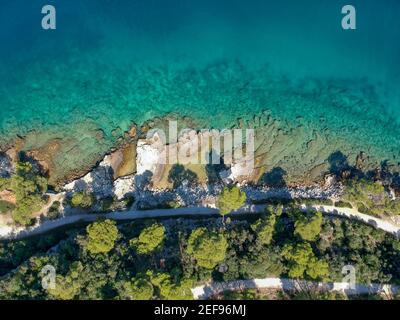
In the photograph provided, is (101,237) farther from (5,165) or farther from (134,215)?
(5,165)

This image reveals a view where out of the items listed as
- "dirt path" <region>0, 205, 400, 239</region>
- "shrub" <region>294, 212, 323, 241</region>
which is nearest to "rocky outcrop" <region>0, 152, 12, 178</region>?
"dirt path" <region>0, 205, 400, 239</region>

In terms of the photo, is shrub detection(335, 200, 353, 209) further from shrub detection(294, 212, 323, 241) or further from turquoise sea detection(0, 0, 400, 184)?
turquoise sea detection(0, 0, 400, 184)

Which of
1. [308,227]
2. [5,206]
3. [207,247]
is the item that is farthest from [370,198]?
[5,206]

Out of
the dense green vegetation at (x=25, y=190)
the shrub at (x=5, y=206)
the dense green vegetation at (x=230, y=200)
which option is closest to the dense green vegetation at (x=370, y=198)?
the dense green vegetation at (x=230, y=200)

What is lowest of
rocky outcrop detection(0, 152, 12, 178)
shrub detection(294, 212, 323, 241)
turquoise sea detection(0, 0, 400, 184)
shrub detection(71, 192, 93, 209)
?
shrub detection(294, 212, 323, 241)

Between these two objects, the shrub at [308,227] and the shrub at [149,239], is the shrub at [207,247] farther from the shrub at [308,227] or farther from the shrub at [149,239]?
the shrub at [308,227]

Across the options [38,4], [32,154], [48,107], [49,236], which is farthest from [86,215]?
[38,4]

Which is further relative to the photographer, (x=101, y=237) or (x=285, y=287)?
(x=285, y=287)
